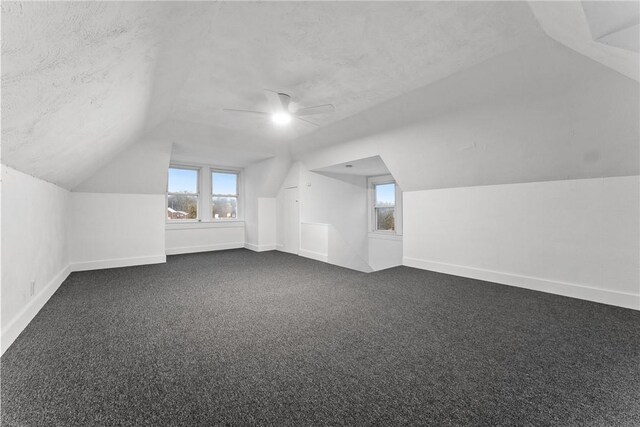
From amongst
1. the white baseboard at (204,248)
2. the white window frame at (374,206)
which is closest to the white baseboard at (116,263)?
the white baseboard at (204,248)

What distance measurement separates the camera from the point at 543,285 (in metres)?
3.52

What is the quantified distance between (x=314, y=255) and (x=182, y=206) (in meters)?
3.72

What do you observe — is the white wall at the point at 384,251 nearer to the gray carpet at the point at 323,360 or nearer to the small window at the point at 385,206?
the small window at the point at 385,206

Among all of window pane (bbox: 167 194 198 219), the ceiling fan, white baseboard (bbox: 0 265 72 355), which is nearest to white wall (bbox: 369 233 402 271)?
the ceiling fan

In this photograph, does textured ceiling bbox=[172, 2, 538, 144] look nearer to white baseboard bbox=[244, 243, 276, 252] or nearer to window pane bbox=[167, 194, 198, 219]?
window pane bbox=[167, 194, 198, 219]

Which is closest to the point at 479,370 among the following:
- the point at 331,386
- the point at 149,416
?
the point at 331,386

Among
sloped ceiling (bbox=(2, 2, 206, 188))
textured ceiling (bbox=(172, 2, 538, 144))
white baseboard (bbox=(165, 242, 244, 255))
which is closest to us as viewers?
sloped ceiling (bbox=(2, 2, 206, 188))

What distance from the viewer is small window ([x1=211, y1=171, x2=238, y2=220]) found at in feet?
24.2

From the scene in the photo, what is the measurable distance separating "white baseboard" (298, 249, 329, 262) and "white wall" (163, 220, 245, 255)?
2.21 metres

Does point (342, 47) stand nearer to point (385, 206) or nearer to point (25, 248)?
point (25, 248)

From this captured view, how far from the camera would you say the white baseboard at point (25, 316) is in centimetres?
203

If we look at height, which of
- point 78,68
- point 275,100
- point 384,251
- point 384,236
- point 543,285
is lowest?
point 384,251

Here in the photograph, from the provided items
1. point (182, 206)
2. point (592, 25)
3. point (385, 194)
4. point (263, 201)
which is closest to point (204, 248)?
point (182, 206)

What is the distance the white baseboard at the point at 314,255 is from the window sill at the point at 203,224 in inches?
89.0
